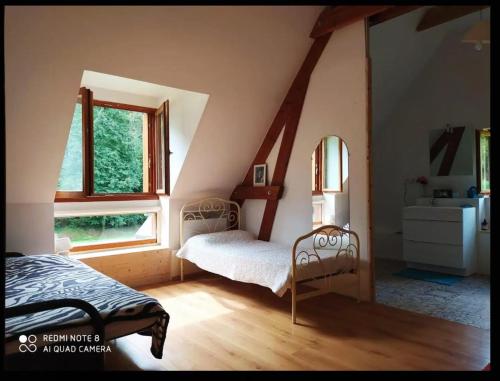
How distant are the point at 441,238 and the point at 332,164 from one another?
179 cm

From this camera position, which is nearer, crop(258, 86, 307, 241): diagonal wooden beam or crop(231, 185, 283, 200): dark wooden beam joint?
crop(258, 86, 307, 241): diagonal wooden beam

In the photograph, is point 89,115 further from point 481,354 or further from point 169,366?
point 481,354

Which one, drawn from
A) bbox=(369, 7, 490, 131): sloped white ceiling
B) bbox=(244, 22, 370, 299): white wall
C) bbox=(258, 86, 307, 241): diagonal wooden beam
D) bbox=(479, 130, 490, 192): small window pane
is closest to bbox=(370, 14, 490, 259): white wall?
bbox=(369, 7, 490, 131): sloped white ceiling

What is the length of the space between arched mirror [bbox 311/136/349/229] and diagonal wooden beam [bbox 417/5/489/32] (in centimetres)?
222

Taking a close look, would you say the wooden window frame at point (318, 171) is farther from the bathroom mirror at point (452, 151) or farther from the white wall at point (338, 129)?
the bathroom mirror at point (452, 151)

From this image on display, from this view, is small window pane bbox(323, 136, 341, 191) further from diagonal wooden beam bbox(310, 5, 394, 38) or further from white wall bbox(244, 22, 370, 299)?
diagonal wooden beam bbox(310, 5, 394, 38)

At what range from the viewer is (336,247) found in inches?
144

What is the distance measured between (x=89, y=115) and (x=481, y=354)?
4080mm

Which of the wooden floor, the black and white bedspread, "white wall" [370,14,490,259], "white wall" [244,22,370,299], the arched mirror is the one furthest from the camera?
"white wall" [370,14,490,259]

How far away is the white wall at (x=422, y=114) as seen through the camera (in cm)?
471

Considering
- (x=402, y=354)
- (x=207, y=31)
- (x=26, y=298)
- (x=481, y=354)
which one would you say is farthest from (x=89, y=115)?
(x=481, y=354)

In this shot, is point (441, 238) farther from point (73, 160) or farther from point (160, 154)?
point (73, 160)

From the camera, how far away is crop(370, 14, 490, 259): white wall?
4.71m

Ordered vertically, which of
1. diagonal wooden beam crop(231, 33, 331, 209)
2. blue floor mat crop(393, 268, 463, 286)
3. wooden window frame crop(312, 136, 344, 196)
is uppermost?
diagonal wooden beam crop(231, 33, 331, 209)
